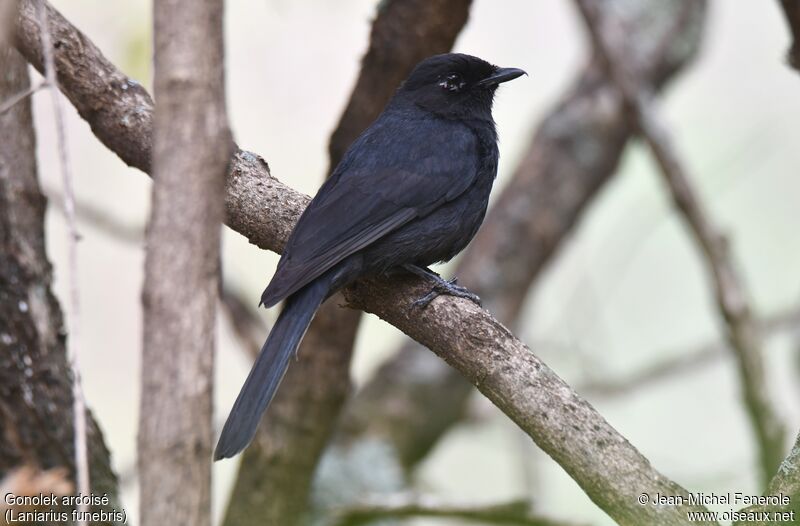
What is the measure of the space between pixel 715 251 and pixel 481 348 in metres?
2.95

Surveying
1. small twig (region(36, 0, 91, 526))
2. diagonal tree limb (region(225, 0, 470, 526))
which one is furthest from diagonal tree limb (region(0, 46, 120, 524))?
small twig (region(36, 0, 91, 526))

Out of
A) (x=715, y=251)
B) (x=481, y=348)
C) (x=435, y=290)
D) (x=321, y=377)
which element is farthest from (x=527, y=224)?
(x=481, y=348)

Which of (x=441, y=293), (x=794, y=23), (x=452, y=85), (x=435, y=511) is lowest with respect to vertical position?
(x=435, y=511)

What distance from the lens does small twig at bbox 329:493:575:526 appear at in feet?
14.5

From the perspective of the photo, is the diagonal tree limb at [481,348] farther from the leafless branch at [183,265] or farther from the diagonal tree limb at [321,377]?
the leafless branch at [183,265]

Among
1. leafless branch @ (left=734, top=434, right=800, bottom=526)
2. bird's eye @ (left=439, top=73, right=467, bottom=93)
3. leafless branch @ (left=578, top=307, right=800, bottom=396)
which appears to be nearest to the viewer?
leafless branch @ (left=734, top=434, right=800, bottom=526)

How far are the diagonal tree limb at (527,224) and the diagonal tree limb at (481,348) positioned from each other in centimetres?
266

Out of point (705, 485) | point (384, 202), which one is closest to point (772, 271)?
point (705, 485)

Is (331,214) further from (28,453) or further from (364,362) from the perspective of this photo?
(364,362)

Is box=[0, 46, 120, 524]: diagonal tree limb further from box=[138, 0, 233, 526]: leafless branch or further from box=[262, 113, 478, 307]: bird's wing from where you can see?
box=[138, 0, 233, 526]: leafless branch

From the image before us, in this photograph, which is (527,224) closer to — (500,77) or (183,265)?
(500,77)

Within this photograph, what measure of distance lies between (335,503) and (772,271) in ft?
Answer: 18.5

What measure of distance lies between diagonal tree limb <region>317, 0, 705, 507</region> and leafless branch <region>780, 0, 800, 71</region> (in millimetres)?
2129
